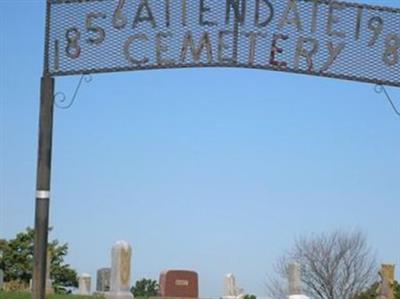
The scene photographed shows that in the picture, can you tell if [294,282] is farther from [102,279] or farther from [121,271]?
[102,279]

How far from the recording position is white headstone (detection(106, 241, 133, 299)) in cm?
1280

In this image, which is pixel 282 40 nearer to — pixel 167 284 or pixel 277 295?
pixel 167 284

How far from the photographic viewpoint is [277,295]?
39.1m

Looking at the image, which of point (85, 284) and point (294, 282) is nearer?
point (294, 282)

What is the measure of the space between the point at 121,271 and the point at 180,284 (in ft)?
40.1

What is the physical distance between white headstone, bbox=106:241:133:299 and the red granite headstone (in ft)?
38.7

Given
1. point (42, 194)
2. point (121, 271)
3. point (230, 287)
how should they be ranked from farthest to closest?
point (230, 287) < point (121, 271) < point (42, 194)

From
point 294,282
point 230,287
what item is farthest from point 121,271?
point 230,287

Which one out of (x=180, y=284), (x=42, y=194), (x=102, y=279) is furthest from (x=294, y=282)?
(x=102, y=279)

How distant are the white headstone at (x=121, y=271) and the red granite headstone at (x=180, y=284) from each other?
→ 11.8m

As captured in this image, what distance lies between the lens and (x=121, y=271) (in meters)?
12.9

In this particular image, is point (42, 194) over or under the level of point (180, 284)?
under

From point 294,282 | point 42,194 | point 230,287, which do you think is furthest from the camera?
point 230,287

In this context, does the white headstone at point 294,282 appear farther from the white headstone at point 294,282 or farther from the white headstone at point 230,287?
the white headstone at point 230,287
